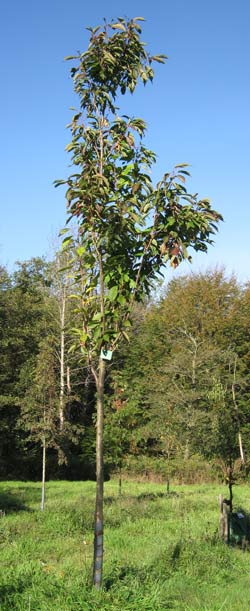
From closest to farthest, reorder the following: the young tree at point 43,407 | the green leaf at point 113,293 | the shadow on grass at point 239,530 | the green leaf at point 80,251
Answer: the green leaf at point 113,293 < the green leaf at point 80,251 < the shadow on grass at point 239,530 < the young tree at point 43,407

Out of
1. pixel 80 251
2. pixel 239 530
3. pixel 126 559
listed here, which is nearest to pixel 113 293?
pixel 80 251

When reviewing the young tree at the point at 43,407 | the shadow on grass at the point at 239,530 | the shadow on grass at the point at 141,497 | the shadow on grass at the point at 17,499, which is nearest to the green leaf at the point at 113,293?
the shadow on grass at the point at 239,530

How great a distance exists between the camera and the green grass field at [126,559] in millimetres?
4031

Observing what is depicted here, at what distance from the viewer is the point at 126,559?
6.59 metres

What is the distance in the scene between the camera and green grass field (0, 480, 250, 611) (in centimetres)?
403

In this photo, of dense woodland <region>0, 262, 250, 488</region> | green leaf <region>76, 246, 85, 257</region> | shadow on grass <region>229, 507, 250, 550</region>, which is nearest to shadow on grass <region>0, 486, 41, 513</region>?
dense woodland <region>0, 262, 250, 488</region>

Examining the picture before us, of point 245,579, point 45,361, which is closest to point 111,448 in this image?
point 45,361

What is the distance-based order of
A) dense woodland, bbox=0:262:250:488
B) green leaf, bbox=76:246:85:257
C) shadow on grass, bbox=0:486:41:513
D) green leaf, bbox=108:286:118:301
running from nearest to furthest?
1. green leaf, bbox=108:286:118:301
2. green leaf, bbox=76:246:85:257
3. shadow on grass, bbox=0:486:41:513
4. dense woodland, bbox=0:262:250:488

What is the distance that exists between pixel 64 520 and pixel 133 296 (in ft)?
22.5

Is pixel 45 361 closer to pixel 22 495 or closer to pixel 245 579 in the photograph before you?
pixel 22 495

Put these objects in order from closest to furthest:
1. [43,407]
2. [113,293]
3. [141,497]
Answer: [113,293] < [43,407] < [141,497]

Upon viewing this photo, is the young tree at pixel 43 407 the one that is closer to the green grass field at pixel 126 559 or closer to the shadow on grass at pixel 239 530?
the green grass field at pixel 126 559

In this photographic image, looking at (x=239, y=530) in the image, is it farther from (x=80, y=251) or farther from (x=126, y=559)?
(x=80, y=251)

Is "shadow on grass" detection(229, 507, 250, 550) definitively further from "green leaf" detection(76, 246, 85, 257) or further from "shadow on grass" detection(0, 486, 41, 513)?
"green leaf" detection(76, 246, 85, 257)
